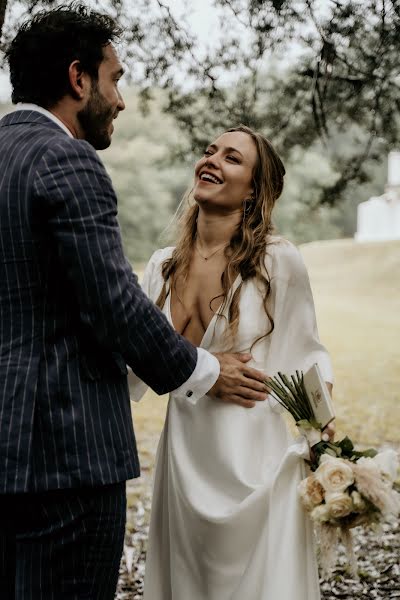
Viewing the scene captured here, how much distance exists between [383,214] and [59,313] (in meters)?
16.8

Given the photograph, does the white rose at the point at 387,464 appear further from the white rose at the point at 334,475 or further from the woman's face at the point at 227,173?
the woman's face at the point at 227,173

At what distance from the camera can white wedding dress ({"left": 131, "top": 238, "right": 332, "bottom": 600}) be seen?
85.7 inches

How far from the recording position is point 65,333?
1.71 meters

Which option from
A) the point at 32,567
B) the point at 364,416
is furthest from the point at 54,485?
the point at 364,416

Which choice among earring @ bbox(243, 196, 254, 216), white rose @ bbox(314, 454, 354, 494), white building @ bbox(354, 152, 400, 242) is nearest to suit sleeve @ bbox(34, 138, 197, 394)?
white rose @ bbox(314, 454, 354, 494)

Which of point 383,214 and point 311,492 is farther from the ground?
point 383,214

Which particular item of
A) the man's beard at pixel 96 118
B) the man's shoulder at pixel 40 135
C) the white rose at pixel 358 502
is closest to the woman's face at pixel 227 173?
the man's beard at pixel 96 118

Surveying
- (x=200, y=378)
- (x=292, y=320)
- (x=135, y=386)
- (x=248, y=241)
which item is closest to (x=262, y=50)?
(x=248, y=241)

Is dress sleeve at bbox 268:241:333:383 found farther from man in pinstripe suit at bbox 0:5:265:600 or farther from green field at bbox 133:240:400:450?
green field at bbox 133:240:400:450

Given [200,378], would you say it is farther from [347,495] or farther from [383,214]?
[383,214]

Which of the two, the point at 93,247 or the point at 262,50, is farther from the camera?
the point at 262,50

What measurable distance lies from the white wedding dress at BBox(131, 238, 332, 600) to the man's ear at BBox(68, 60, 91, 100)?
843 millimetres

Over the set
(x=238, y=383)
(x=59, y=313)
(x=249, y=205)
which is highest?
(x=249, y=205)

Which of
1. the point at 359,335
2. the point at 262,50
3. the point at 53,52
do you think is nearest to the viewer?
the point at 53,52
